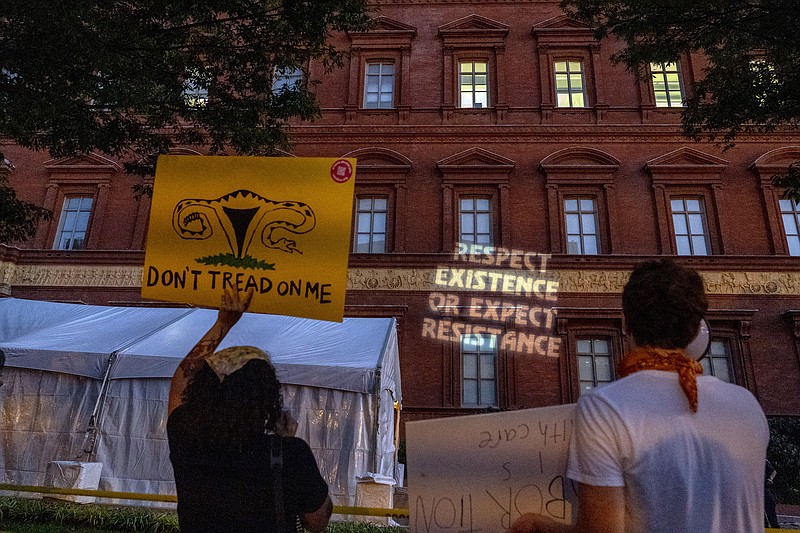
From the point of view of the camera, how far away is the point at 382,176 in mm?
16219

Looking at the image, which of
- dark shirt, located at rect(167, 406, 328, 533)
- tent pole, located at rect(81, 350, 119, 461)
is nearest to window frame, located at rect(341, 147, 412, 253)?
tent pole, located at rect(81, 350, 119, 461)

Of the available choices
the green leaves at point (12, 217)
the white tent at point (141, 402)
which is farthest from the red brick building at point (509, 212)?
the green leaves at point (12, 217)

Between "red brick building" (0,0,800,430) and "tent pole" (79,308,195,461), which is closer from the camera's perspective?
"tent pole" (79,308,195,461)

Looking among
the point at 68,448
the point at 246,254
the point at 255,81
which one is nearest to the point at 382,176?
the point at 255,81

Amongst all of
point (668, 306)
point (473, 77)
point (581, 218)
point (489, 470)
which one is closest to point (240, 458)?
point (489, 470)

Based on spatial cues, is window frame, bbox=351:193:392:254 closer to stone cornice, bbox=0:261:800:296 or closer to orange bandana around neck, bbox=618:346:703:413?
stone cornice, bbox=0:261:800:296

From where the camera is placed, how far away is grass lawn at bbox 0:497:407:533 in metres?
6.67

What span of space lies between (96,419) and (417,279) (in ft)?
28.4

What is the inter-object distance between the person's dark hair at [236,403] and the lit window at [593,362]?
1334 cm

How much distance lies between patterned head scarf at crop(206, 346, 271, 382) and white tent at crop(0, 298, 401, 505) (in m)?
6.46

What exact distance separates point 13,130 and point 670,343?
28.1 feet

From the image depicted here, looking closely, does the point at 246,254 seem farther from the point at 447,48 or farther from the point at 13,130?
the point at 447,48

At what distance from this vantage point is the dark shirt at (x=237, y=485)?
2.02 m

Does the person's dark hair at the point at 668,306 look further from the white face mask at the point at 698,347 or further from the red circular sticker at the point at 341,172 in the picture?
the red circular sticker at the point at 341,172
